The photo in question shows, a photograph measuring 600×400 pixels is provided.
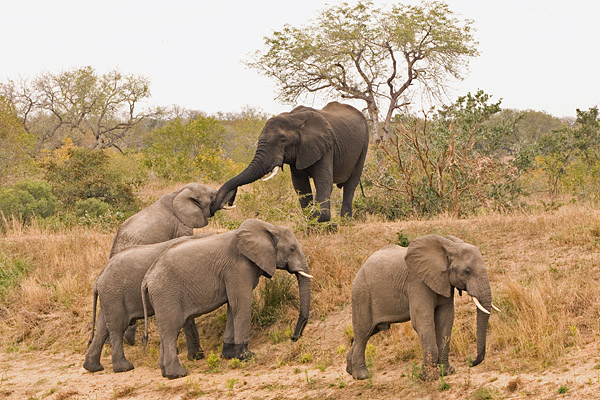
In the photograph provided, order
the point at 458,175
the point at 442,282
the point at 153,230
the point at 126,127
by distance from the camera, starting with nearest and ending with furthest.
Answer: the point at 442,282 < the point at 153,230 < the point at 458,175 < the point at 126,127

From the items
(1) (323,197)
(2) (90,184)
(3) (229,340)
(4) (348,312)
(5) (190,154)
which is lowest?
(3) (229,340)

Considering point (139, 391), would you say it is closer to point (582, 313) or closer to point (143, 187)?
point (582, 313)

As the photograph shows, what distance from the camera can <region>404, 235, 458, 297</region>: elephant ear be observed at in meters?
6.92

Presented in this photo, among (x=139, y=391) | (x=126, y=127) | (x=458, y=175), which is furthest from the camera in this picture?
(x=126, y=127)

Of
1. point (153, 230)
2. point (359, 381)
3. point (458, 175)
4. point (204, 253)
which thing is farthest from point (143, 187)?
point (359, 381)

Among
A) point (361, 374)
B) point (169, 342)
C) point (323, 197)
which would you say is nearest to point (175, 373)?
point (169, 342)

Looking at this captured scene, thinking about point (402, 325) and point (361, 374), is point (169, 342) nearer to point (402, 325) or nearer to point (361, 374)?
point (361, 374)

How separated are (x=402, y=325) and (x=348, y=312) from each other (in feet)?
3.02

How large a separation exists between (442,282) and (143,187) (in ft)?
52.3

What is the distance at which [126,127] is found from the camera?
41.2m

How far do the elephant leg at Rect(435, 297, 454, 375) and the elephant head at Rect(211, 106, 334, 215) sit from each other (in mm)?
4800

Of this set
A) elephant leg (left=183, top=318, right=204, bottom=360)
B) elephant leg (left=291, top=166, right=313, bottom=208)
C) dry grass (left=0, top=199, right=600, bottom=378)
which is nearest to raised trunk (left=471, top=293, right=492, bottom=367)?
dry grass (left=0, top=199, right=600, bottom=378)

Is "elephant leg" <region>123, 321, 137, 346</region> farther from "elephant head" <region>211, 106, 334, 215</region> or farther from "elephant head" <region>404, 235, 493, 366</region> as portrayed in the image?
"elephant head" <region>404, 235, 493, 366</region>

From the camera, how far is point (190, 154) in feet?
93.5
